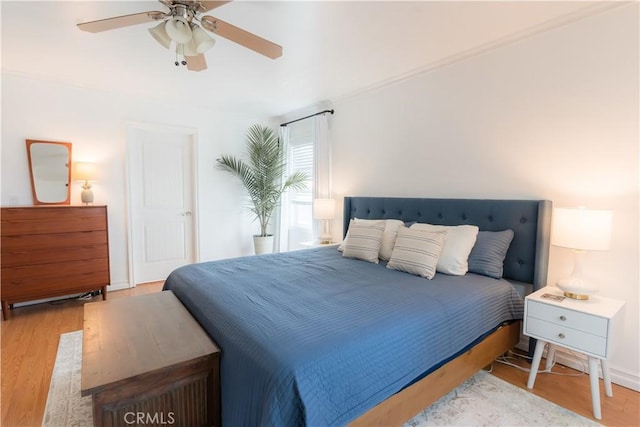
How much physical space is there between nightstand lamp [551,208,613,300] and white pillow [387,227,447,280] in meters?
0.72

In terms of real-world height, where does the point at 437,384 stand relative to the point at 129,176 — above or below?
below

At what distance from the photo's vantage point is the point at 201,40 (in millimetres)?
1759

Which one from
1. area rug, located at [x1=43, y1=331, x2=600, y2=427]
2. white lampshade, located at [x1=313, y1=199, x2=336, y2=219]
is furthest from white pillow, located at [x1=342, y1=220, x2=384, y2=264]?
area rug, located at [x1=43, y1=331, x2=600, y2=427]

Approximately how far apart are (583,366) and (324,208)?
276 centimetres

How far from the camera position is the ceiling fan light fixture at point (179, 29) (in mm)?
1611

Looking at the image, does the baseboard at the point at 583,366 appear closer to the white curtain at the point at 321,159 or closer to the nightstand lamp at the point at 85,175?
the white curtain at the point at 321,159

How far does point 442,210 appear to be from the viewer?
2854mm

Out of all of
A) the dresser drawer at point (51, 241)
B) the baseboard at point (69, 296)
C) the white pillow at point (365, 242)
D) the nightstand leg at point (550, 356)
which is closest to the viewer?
the nightstand leg at point (550, 356)

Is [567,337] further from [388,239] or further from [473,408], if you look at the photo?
[388,239]

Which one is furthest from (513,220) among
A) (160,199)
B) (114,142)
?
(114,142)

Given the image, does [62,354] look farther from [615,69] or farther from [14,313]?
[615,69]

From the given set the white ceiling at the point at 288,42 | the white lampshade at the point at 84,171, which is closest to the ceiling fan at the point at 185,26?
the white ceiling at the point at 288,42

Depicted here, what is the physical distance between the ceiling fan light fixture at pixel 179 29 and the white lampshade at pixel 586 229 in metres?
2.45

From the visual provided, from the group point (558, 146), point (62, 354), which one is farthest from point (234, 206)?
point (558, 146)
